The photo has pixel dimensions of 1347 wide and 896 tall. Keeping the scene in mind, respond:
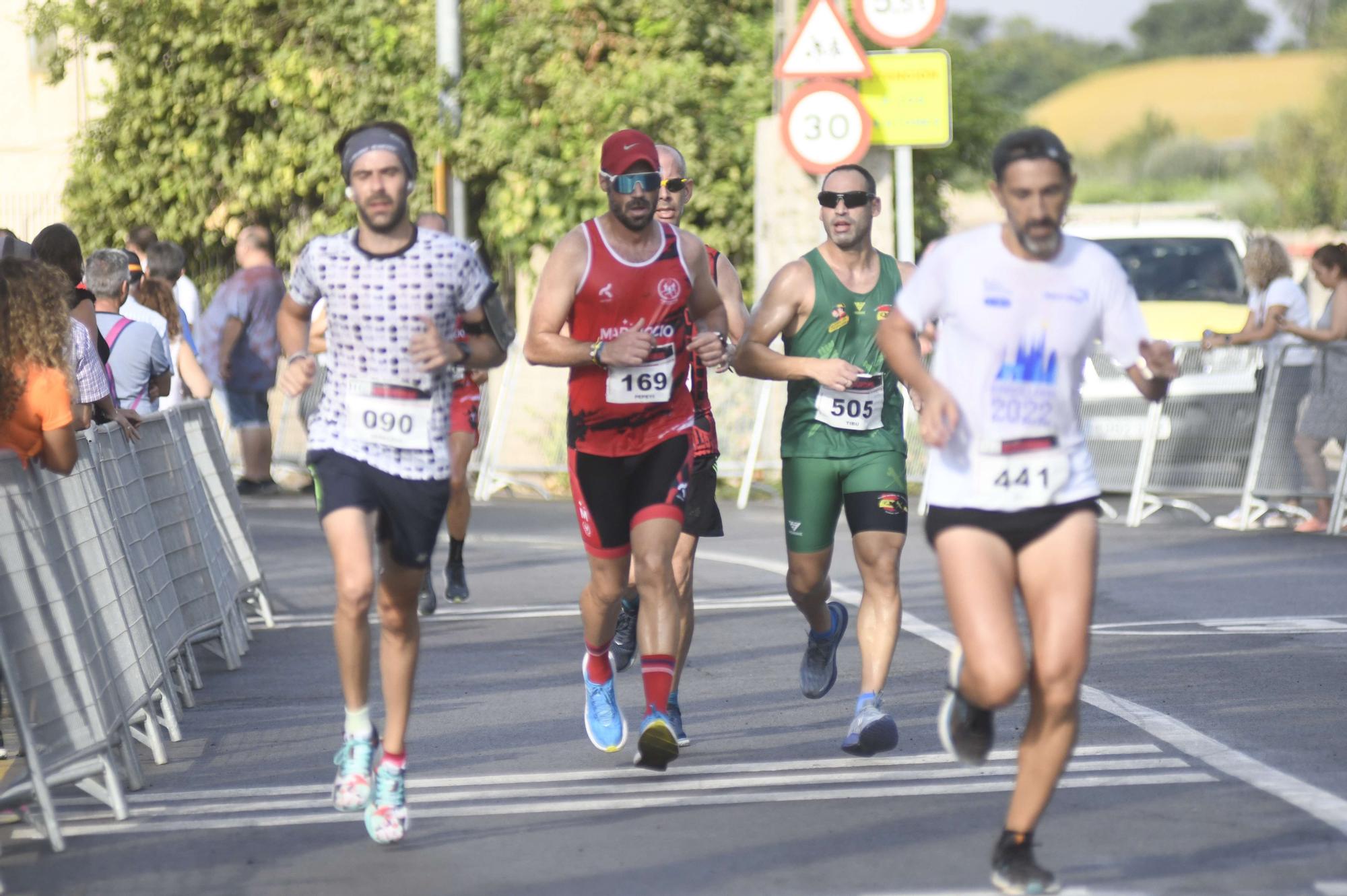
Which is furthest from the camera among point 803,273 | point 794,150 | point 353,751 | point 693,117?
point 693,117

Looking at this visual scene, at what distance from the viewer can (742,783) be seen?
6730mm

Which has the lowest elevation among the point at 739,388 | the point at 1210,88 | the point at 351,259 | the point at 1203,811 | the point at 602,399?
the point at 1210,88

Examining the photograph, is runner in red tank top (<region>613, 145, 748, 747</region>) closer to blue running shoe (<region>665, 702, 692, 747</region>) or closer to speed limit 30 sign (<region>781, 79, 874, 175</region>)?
blue running shoe (<region>665, 702, 692, 747</region>)

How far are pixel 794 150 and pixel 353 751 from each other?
10.6 metres

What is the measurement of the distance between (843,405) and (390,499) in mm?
1966

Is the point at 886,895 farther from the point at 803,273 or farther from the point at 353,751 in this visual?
the point at 803,273

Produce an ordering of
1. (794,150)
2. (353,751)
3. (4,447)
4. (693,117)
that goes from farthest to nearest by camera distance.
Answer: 1. (693,117)
2. (794,150)
3. (4,447)
4. (353,751)

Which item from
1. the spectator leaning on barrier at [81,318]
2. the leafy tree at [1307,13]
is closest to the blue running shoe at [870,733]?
the spectator leaning on barrier at [81,318]

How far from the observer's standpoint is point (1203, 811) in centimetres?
616

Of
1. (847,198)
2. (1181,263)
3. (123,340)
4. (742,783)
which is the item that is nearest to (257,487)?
(123,340)

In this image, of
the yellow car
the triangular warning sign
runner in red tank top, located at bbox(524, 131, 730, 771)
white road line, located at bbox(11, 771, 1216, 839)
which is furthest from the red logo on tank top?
the yellow car

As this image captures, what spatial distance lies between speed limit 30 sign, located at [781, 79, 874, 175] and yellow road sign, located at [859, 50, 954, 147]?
0.51ft

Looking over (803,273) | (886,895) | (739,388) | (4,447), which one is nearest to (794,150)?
(739,388)

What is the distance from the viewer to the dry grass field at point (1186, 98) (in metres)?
111
